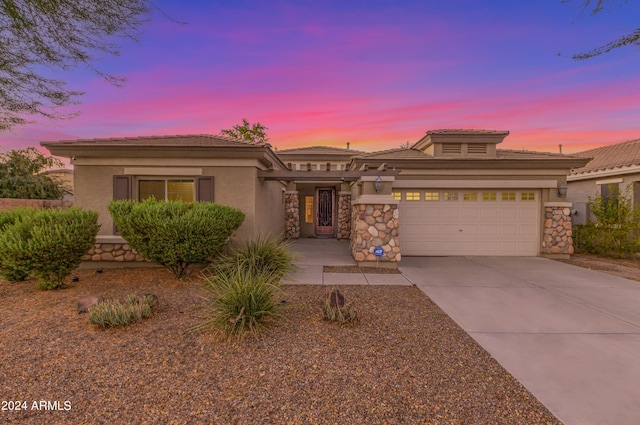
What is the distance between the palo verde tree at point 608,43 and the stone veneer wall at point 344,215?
33.2 ft

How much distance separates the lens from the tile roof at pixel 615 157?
36.5ft

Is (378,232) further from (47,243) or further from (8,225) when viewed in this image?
(8,225)

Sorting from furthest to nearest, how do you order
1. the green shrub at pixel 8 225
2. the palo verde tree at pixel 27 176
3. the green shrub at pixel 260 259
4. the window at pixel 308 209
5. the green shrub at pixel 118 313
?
the window at pixel 308 209 < the palo verde tree at pixel 27 176 < the green shrub at pixel 260 259 < the green shrub at pixel 8 225 < the green shrub at pixel 118 313

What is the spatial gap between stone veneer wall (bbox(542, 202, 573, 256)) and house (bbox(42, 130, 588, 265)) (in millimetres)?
34

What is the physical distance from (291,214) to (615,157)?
14737mm

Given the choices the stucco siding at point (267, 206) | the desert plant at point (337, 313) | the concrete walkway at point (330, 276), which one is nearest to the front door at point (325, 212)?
the stucco siding at point (267, 206)

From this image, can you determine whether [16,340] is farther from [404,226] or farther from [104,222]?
[404,226]

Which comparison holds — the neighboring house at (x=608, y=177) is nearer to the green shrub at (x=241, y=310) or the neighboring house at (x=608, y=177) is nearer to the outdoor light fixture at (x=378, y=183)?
the outdoor light fixture at (x=378, y=183)

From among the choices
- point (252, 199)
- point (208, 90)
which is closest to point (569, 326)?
point (252, 199)

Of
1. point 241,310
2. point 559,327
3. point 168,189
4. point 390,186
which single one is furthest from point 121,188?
point 559,327

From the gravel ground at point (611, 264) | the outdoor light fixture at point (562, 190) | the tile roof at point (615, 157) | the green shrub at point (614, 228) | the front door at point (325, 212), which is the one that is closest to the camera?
the gravel ground at point (611, 264)

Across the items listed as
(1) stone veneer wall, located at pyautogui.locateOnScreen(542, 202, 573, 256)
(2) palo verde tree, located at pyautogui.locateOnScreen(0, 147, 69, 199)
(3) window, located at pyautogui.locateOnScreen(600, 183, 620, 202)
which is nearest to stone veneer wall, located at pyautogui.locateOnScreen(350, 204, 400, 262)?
(1) stone veneer wall, located at pyautogui.locateOnScreen(542, 202, 573, 256)

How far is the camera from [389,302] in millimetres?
5219

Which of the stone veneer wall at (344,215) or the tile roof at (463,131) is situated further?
the stone veneer wall at (344,215)
